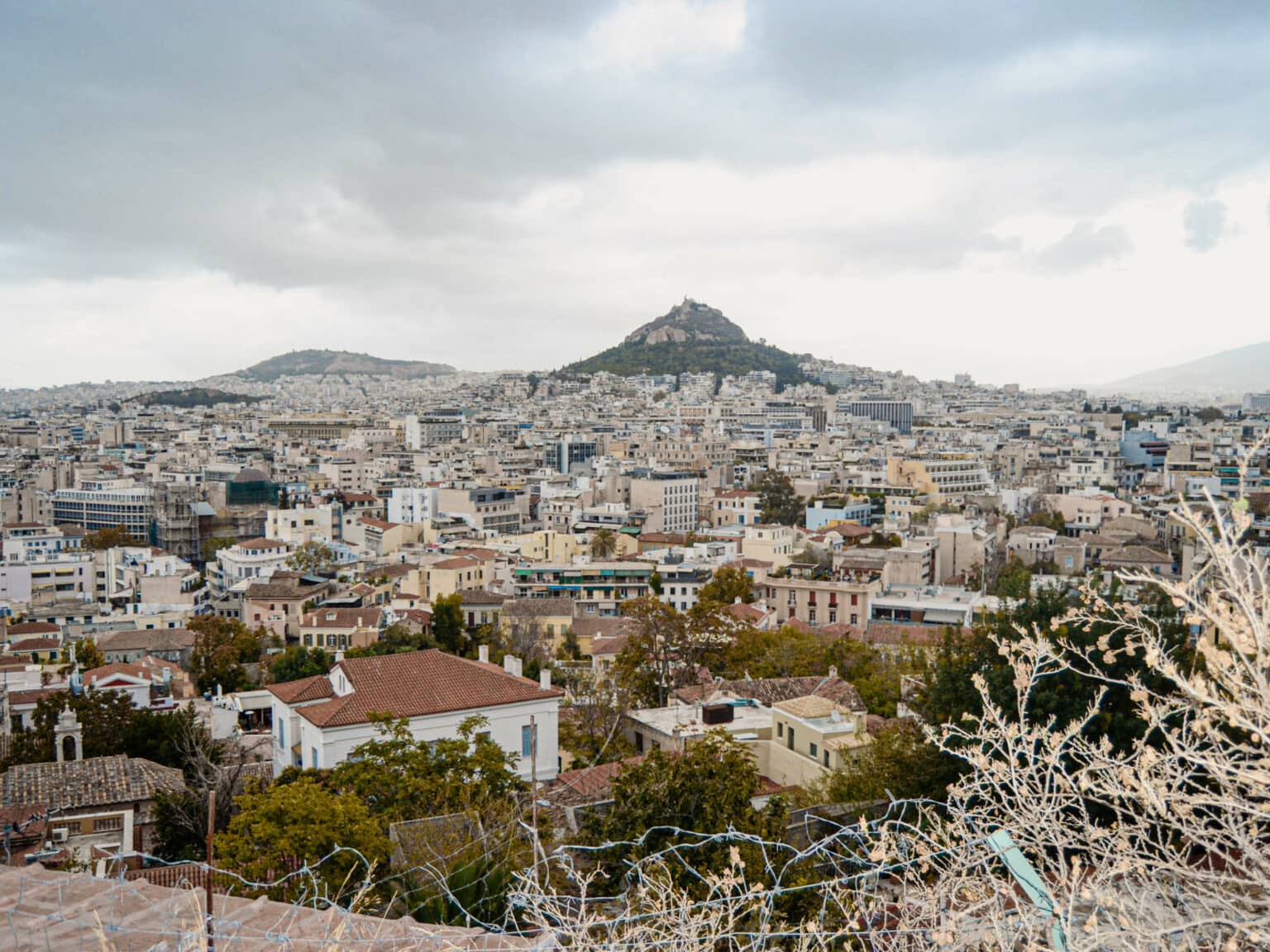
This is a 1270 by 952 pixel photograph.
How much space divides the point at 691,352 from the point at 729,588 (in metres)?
123

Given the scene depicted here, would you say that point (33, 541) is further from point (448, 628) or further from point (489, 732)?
point (489, 732)

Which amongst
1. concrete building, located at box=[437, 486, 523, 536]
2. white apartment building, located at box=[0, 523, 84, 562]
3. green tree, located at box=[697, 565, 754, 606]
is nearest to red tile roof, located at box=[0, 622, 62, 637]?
white apartment building, located at box=[0, 523, 84, 562]

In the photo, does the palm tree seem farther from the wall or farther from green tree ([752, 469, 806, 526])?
the wall

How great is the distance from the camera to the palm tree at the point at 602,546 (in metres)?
42.2

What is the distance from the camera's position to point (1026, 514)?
56.8m

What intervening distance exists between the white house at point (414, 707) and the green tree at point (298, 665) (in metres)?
7.56

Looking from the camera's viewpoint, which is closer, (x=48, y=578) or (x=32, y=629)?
(x=32, y=629)

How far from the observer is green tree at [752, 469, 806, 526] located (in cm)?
5578

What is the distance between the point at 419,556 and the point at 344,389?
536 ft

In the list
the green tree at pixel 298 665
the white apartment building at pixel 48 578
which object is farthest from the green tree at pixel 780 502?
the green tree at pixel 298 665

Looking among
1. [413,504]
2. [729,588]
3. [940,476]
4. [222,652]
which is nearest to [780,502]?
[940,476]

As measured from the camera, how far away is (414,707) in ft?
47.0

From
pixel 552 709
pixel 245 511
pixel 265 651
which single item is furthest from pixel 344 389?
pixel 552 709

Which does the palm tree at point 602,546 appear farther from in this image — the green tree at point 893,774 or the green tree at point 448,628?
the green tree at point 893,774
